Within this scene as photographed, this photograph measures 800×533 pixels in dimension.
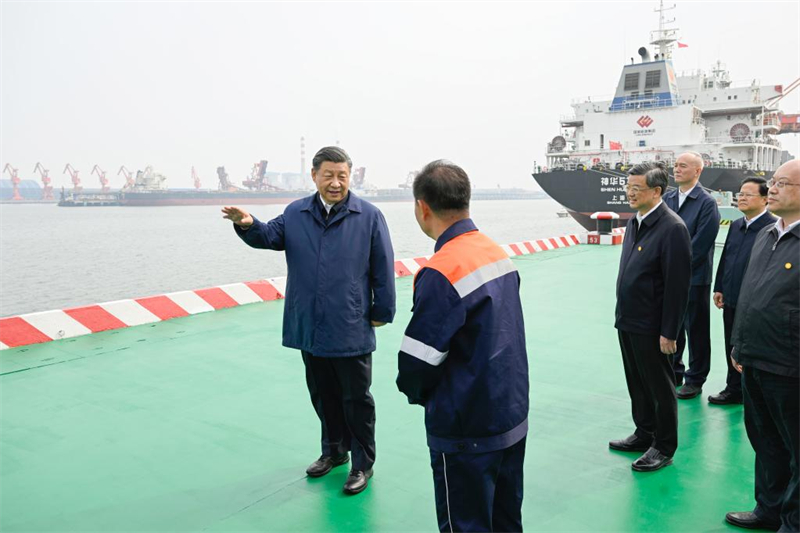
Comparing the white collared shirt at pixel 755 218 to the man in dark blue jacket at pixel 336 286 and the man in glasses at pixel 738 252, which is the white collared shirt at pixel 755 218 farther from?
the man in dark blue jacket at pixel 336 286

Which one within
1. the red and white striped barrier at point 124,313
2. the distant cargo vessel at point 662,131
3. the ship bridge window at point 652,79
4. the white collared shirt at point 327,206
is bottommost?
the red and white striped barrier at point 124,313

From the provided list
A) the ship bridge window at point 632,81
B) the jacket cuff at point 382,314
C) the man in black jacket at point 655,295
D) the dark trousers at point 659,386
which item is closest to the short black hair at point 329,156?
the jacket cuff at point 382,314

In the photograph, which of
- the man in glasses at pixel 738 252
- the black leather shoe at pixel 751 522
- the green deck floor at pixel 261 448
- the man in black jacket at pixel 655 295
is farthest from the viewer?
the man in glasses at pixel 738 252

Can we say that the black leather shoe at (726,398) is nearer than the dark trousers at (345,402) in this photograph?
No

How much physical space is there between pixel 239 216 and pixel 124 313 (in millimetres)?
4037

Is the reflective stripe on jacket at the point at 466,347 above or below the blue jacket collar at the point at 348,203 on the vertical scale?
below

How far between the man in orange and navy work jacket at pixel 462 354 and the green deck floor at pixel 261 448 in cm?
85

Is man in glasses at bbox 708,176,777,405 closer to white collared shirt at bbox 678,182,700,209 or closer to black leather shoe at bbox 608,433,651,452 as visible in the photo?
white collared shirt at bbox 678,182,700,209

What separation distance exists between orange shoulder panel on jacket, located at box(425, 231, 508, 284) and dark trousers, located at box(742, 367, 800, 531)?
55.4 inches

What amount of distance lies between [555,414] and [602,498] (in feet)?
3.79

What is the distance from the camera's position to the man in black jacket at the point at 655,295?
3080 mm

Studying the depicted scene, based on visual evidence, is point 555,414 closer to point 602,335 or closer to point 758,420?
point 758,420

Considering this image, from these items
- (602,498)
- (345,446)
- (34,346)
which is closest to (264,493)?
(345,446)

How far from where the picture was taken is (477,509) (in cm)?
194
